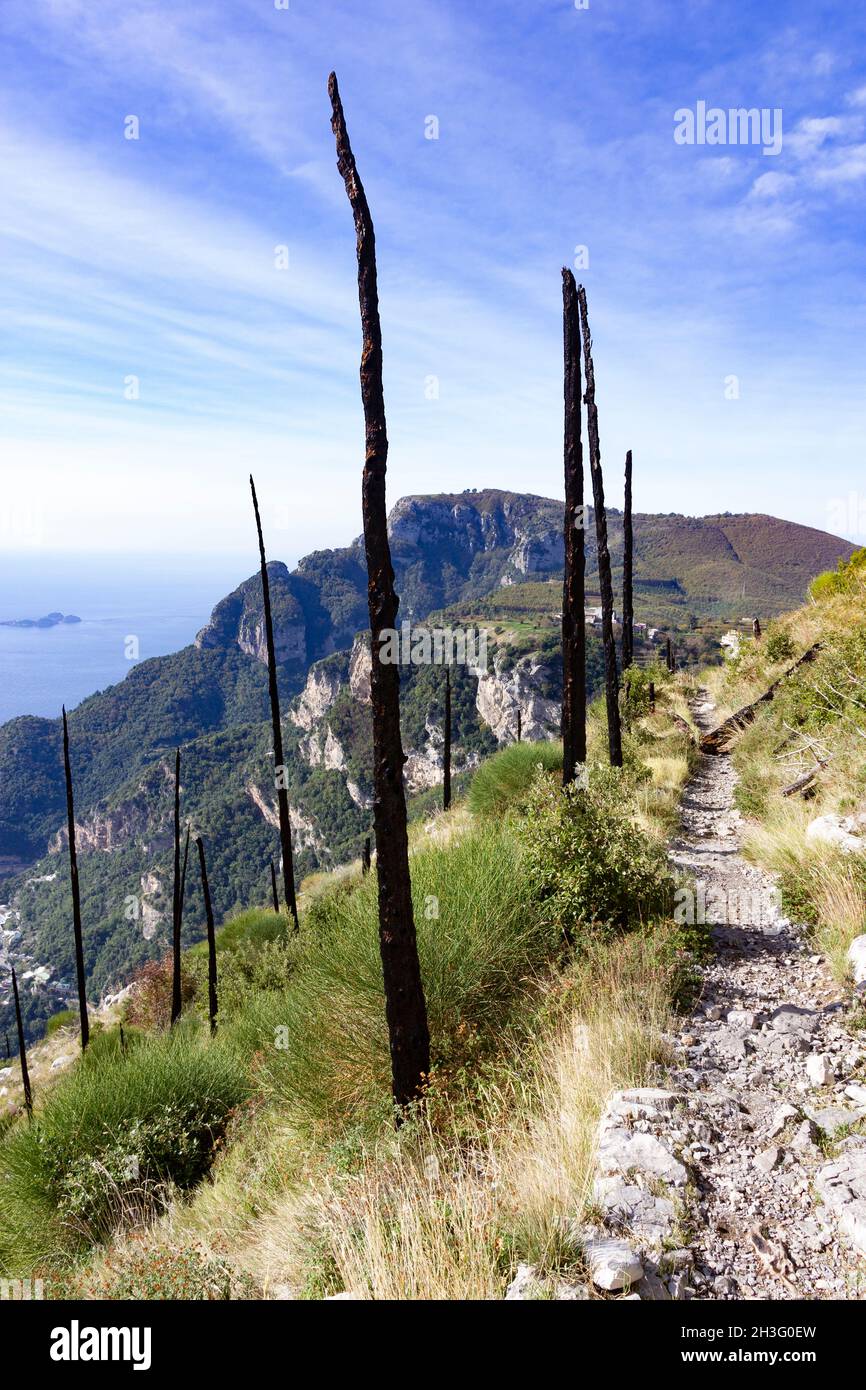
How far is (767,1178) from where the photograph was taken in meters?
3.34

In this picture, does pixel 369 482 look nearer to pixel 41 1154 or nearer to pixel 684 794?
pixel 41 1154

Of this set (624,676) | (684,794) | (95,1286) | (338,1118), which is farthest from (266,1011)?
(624,676)

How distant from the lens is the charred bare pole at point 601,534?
12.6 m

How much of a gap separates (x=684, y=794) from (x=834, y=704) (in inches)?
145

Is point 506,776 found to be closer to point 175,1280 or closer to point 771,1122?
point 771,1122

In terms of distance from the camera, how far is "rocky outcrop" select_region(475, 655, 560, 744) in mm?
77000

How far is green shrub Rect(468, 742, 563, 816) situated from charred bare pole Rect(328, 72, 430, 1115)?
9.82 m

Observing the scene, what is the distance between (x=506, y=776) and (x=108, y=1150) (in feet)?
34.1

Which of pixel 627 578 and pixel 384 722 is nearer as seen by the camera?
pixel 384 722

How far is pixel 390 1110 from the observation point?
5.03 m

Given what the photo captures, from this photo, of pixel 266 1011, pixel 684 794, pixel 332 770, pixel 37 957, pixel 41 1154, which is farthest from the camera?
pixel 332 770

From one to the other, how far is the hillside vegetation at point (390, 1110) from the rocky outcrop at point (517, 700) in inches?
2565

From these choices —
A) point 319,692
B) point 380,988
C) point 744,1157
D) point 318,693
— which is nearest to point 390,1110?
point 380,988

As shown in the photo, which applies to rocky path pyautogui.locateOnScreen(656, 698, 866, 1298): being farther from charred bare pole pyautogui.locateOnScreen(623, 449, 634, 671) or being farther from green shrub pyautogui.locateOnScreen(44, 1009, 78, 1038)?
green shrub pyautogui.locateOnScreen(44, 1009, 78, 1038)
